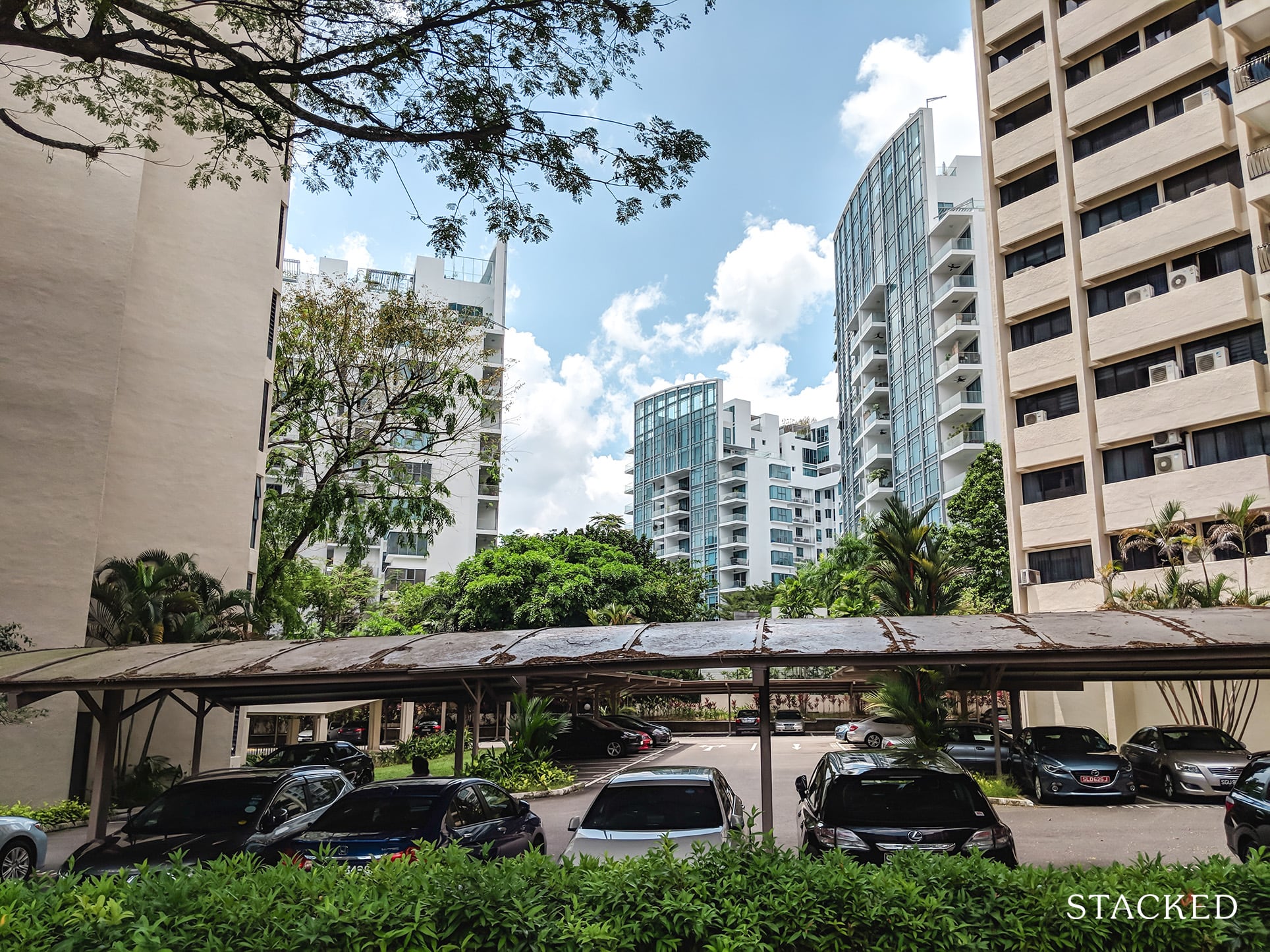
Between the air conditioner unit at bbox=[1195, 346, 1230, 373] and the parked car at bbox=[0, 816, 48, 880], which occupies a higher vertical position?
the air conditioner unit at bbox=[1195, 346, 1230, 373]

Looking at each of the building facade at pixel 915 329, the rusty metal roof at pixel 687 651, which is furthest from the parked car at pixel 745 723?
the rusty metal roof at pixel 687 651

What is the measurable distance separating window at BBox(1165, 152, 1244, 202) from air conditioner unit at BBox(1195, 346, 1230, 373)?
4.69m

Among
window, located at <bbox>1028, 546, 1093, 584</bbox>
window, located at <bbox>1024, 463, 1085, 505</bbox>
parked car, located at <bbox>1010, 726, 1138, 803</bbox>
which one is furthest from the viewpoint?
window, located at <bbox>1024, 463, 1085, 505</bbox>

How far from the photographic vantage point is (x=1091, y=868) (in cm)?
564

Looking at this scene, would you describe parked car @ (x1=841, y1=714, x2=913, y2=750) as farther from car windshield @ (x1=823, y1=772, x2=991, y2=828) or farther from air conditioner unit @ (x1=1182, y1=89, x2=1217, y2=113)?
car windshield @ (x1=823, y1=772, x2=991, y2=828)

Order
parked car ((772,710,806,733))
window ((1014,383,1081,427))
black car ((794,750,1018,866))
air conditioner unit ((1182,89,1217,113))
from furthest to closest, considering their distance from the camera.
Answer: parked car ((772,710,806,733)), window ((1014,383,1081,427)), air conditioner unit ((1182,89,1217,113)), black car ((794,750,1018,866))

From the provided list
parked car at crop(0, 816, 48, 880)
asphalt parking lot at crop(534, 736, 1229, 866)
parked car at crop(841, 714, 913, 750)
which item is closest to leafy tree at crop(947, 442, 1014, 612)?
parked car at crop(841, 714, 913, 750)

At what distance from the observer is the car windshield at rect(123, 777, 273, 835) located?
31.5 ft

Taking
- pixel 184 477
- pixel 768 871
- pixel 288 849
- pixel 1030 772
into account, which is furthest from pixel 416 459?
pixel 768 871

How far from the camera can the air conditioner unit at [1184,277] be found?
1040 inches

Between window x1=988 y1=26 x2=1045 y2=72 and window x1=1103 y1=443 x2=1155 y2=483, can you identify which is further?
window x1=988 y1=26 x2=1045 y2=72

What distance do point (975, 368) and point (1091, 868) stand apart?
137 feet

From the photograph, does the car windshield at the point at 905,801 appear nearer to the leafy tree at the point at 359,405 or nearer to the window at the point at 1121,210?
the leafy tree at the point at 359,405

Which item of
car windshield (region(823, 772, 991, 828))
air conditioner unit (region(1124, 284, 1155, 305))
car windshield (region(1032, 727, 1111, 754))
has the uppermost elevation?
air conditioner unit (region(1124, 284, 1155, 305))
